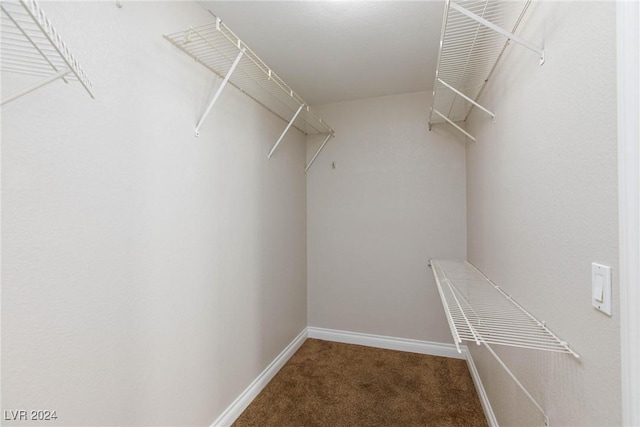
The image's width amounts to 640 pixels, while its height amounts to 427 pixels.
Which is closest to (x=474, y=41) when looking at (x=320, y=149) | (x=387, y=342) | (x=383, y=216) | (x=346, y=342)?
(x=383, y=216)

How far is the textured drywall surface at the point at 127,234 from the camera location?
82 cm

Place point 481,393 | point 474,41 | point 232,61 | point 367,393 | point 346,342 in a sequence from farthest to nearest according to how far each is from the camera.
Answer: point 346,342 → point 367,393 → point 481,393 → point 232,61 → point 474,41

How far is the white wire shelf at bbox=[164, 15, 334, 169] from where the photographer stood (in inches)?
48.8

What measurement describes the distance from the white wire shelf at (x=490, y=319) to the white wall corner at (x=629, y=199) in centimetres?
24

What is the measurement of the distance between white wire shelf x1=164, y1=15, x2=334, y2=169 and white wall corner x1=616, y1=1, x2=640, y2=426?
1221 millimetres

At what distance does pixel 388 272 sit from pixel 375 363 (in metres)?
0.84

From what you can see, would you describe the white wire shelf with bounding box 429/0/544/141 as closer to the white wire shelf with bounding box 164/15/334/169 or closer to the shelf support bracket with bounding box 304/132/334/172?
the white wire shelf with bounding box 164/15/334/169

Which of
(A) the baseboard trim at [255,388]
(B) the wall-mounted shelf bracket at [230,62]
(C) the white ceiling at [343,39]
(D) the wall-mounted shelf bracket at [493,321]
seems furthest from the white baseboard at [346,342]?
(C) the white ceiling at [343,39]

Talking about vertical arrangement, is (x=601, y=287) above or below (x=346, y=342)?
above


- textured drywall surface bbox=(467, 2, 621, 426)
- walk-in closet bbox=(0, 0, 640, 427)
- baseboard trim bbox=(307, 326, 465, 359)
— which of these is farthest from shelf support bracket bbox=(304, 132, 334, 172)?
baseboard trim bbox=(307, 326, 465, 359)

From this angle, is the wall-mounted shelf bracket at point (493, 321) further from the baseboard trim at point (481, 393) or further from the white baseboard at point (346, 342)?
the white baseboard at point (346, 342)

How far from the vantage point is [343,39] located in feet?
5.79

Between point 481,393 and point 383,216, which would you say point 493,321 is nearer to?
point 481,393

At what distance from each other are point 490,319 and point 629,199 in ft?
2.34
